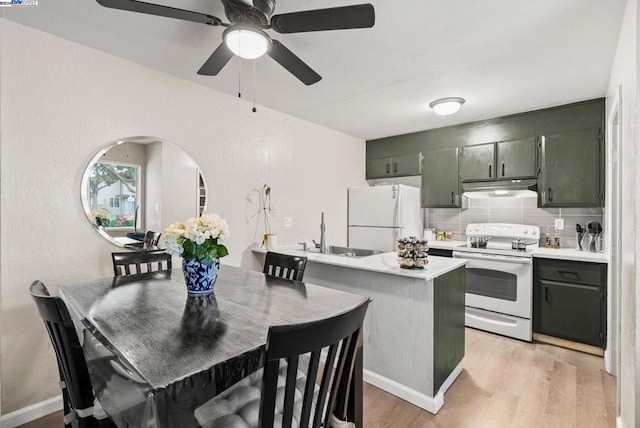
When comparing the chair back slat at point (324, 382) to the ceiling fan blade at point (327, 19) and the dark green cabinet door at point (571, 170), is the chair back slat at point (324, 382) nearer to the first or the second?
the ceiling fan blade at point (327, 19)

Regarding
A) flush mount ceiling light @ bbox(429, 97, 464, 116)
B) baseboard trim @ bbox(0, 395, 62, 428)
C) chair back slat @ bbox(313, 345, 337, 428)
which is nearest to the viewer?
chair back slat @ bbox(313, 345, 337, 428)

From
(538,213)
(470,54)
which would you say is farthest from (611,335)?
(470,54)

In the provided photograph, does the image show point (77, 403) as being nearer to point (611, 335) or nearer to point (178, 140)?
point (178, 140)

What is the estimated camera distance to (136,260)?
Result: 213cm

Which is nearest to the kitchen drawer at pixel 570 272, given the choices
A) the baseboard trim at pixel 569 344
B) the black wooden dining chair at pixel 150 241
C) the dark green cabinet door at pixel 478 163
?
the baseboard trim at pixel 569 344

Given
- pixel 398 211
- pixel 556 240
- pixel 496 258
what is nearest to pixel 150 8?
pixel 398 211

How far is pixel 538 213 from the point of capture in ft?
11.5

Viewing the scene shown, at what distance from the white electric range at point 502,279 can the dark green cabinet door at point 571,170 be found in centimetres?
45

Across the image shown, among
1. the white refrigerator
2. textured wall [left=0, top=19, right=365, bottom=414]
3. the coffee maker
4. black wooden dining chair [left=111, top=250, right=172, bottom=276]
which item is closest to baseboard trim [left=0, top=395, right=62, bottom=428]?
textured wall [left=0, top=19, right=365, bottom=414]

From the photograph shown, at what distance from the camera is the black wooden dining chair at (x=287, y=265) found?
81.1 inches

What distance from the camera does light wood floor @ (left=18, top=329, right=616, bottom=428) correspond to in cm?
189

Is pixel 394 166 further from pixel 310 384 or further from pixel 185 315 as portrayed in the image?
pixel 310 384

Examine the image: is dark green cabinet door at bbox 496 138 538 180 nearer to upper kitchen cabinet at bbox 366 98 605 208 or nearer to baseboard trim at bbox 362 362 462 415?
upper kitchen cabinet at bbox 366 98 605 208

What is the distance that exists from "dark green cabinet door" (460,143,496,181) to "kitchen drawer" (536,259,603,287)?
1111 mm
